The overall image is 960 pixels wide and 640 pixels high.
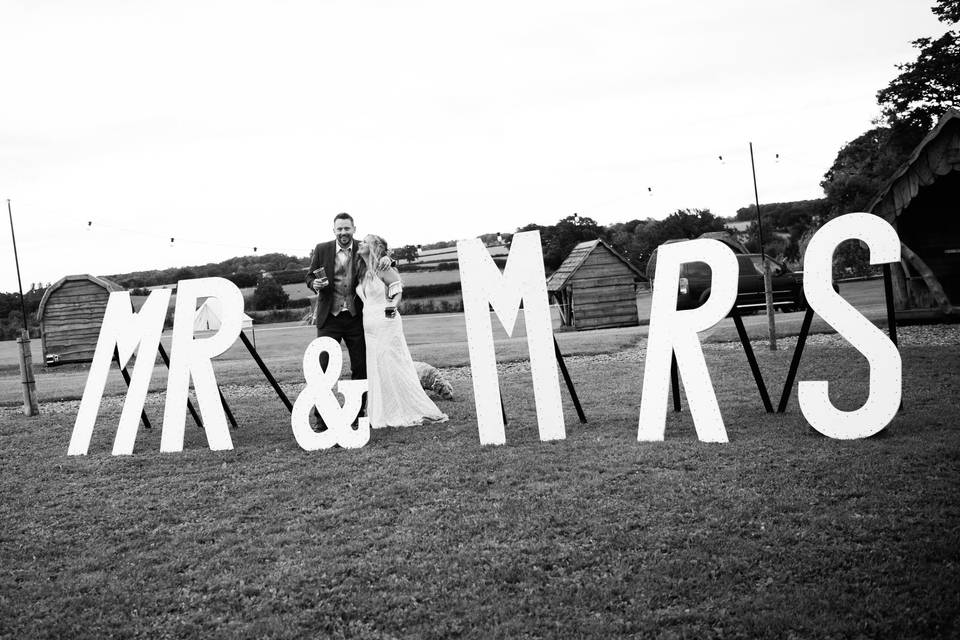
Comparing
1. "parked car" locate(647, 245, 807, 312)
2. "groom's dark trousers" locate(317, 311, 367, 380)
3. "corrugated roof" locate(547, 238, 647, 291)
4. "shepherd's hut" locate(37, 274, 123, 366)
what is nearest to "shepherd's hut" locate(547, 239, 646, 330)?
"corrugated roof" locate(547, 238, 647, 291)

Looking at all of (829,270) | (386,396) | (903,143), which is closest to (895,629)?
(829,270)

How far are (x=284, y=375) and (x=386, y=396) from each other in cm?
819

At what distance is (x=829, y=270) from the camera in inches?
296

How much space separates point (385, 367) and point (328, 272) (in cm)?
150

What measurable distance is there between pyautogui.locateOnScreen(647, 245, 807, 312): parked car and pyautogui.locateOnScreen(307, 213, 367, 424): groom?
58.0ft

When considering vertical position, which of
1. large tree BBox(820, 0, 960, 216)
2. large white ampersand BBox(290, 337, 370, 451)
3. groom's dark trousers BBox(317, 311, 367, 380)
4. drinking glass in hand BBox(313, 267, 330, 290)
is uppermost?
large tree BBox(820, 0, 960, 216)

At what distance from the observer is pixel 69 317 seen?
27547mm

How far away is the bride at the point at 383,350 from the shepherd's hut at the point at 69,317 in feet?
69.9

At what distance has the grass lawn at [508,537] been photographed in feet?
13.6

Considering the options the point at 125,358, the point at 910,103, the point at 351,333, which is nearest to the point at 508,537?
the point at 351,333

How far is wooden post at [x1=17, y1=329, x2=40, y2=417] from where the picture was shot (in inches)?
520

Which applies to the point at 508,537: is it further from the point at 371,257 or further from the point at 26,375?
the point at 26,375

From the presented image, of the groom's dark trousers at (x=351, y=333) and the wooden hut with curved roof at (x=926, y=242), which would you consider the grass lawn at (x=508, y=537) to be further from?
the wooden hut with curved roof at (x=926, y=242)

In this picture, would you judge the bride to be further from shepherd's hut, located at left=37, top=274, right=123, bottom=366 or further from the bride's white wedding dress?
shepherd's hut, located at left=37, top=274, right=123, bottom=366
